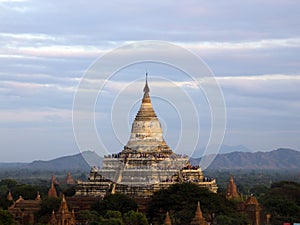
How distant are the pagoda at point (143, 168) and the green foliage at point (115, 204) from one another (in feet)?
12.3

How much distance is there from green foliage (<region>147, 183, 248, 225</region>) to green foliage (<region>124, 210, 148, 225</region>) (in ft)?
10.1

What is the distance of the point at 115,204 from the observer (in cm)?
7412

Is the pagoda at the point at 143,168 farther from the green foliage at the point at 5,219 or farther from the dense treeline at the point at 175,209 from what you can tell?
the green foliage at the point at 5,219

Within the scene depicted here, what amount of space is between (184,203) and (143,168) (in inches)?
332

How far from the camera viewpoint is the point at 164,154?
82.8 metres

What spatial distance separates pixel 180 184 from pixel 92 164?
10235 mm

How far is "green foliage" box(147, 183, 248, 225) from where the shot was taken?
7212 centimetres

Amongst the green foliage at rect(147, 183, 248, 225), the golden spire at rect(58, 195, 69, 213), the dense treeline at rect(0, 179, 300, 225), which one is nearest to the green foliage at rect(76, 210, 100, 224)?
the dense treeline at rect(0, 179, 300, 225)

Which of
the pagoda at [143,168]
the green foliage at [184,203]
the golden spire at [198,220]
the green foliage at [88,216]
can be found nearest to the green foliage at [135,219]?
the green foliage at [88,216]

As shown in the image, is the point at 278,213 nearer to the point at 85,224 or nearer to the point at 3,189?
the point at 85,224

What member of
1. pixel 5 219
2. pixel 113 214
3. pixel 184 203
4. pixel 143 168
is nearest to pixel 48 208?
pixel 113 214

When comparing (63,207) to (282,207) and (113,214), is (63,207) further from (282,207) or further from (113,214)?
(282,207)

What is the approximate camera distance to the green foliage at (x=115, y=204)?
243 ft

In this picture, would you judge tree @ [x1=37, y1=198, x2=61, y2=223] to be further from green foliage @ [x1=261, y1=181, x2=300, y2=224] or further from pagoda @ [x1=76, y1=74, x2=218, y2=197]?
green foliage @ [x1=261, y1=181, x2=300, y2=224]
